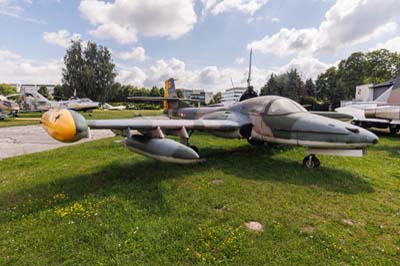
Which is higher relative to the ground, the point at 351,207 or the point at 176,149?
the point at 176,149

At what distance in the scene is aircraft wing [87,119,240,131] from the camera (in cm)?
499

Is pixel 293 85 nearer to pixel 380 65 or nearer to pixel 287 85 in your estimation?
pixel 287 85

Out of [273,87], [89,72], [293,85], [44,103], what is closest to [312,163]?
[44,103]

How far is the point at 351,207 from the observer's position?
4145 millimetres

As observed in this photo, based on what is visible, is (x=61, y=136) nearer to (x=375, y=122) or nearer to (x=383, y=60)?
(x=375, y=122)

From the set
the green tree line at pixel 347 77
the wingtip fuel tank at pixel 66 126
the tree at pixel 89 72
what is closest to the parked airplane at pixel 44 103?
the tree at pixel 89 72

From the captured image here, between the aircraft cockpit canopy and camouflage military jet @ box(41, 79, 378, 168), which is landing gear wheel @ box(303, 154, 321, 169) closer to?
camouflage military jet @ box(41, 79, 378, 168)

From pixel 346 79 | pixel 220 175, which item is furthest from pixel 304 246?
pixel 346 79

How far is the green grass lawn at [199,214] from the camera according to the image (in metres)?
2.92

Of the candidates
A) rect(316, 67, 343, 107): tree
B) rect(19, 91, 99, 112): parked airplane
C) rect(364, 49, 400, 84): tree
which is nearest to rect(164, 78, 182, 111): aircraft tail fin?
rect(19, 91, 99, 112): parked airplane

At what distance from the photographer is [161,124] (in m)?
5.76

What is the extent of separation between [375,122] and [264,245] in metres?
15.7

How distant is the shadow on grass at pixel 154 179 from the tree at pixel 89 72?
39512mm

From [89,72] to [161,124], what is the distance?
4066cm
